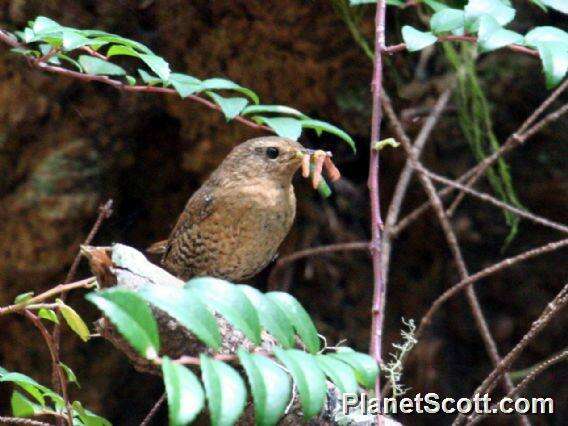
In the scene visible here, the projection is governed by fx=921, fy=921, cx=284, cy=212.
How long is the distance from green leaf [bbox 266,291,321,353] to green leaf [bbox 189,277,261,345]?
0.34 ft

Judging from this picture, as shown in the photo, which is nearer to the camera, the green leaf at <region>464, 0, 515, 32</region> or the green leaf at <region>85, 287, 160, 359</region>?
the green leaf at <region>85, 287, 160, 359</region>

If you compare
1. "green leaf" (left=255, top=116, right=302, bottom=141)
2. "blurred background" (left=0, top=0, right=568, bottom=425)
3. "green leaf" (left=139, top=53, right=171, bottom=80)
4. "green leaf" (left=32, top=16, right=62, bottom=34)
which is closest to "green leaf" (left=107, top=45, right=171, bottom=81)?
"green leaf" (left=139, top=53, right=171, bottom=80)

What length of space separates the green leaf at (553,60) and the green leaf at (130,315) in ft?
2.89

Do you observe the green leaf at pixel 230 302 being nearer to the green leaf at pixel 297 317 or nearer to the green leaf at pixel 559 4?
the green leaf at pixel 297 317

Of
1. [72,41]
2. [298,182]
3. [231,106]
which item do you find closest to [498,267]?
[231,106]

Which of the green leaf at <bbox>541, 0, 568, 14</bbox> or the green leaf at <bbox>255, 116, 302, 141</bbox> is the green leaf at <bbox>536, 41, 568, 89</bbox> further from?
the green leaf at <bbox>255, 116, 302, 141</bbox>

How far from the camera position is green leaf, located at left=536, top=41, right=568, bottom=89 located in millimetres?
1602

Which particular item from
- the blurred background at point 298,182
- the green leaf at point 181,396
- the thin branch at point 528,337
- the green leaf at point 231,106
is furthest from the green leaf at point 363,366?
the blurred background at point 298,182

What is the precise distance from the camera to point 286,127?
194 centimetres

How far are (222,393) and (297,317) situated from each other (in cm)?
26

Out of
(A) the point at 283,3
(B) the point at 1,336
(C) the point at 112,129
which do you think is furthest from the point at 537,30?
(B) the point at 1,336

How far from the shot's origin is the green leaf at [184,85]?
1.88 metres

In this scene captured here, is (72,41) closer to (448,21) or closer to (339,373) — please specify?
(448,21)

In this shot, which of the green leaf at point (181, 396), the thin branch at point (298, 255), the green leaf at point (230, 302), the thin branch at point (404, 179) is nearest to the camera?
the green leaf at point (181, 396)
